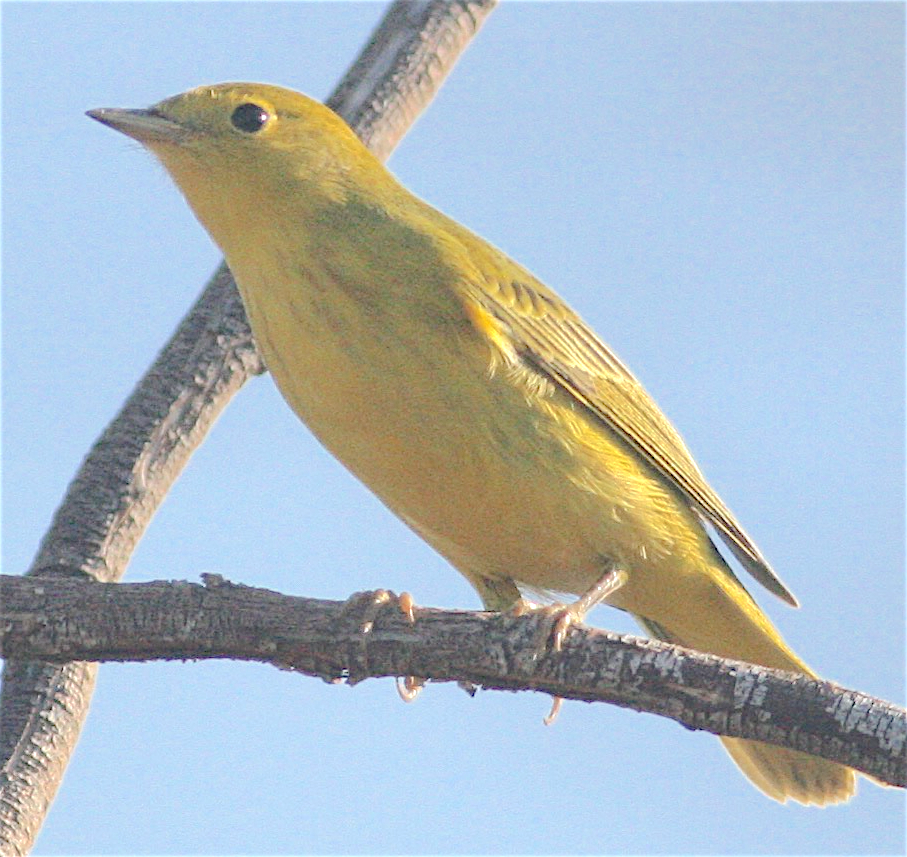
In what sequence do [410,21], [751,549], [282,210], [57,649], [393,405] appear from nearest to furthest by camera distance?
1. [57,649]
2. [393,405]
3. [282,210]
4. [751,549]
5. [410,21]

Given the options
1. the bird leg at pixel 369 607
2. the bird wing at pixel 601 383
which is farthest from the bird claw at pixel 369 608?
the bird wing at pixel 601 383

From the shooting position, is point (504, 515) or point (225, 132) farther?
point (225, 132)

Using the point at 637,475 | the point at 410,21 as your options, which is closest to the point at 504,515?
the point at 637,475

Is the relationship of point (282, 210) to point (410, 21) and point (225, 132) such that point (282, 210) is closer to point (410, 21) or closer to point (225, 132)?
point (225, 132)

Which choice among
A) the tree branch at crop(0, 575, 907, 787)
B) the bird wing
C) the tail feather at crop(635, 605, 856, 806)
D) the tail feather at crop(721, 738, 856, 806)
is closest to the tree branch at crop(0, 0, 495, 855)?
the tree branch at crop(0, 575, 907, 787)

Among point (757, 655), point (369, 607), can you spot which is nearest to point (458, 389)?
point (369, 607)

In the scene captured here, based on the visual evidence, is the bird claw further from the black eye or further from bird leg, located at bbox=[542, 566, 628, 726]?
the black eye
